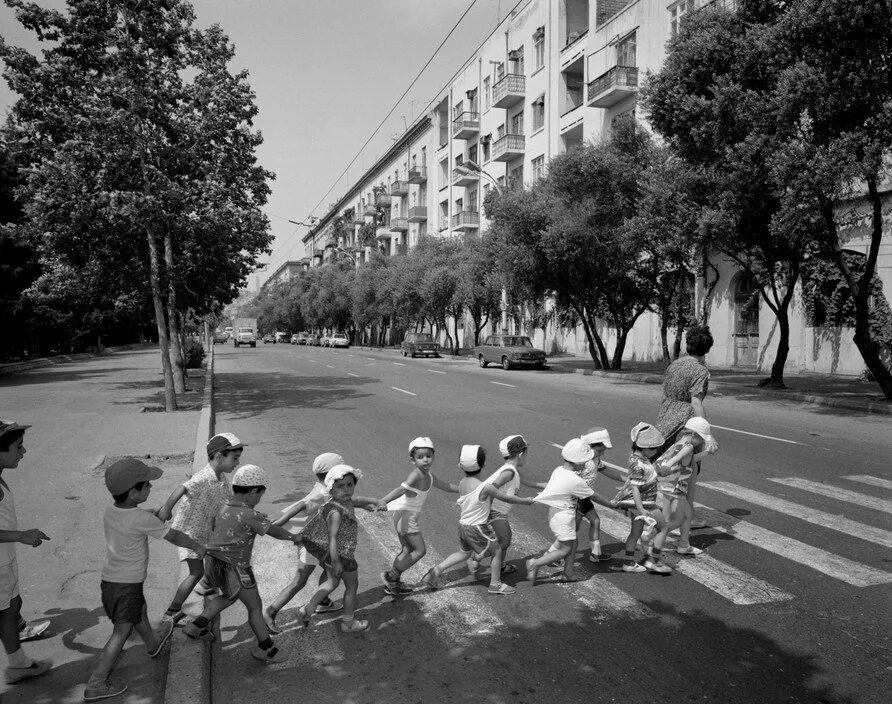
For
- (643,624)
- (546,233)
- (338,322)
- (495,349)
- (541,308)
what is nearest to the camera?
(643,624)

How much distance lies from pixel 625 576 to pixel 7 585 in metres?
3.95

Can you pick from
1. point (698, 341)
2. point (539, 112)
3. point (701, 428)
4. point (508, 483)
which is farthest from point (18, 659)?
point (539, 112)

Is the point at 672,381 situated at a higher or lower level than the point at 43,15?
lower

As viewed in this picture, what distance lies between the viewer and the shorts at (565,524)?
510 centimetres

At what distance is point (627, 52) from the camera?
111 ft

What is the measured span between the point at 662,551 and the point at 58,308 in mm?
36168

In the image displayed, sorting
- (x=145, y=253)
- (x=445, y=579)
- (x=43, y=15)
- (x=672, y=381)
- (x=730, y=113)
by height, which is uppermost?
(x=43, y=15)

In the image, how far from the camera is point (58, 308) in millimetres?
35188

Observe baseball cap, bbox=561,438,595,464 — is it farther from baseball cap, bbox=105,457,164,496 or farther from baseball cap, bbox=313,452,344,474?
baseball cap, bbox=105,457,164,496

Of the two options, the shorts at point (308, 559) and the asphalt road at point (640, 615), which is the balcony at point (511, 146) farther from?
the shorts at point (308, 559)

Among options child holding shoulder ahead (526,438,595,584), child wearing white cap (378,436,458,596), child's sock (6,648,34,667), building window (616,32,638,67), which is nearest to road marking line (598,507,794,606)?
child holding shoulder ahead (526,438,595,584)

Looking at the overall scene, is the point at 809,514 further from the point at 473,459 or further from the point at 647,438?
the point at 473,459

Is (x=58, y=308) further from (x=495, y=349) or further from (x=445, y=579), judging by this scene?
(x=445, y=579)

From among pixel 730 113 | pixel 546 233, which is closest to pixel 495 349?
pixel 546 233
